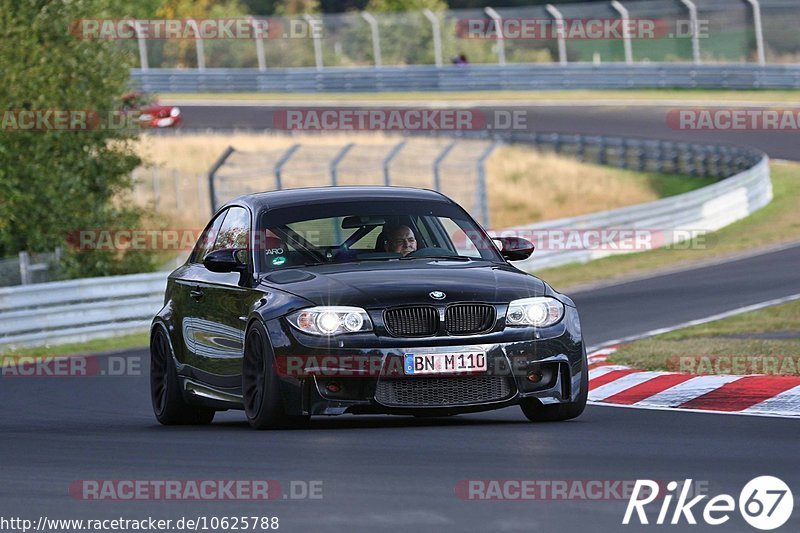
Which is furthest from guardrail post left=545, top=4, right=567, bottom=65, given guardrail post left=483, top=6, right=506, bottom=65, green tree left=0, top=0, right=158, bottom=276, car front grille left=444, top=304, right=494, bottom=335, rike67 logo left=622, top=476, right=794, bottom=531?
rike67 logo left=622, top=476, right=794, bottom=531

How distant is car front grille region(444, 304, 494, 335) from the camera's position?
31.0 ft

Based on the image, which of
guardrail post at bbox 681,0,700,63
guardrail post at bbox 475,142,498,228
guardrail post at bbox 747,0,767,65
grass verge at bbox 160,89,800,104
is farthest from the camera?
guardrail post at bbox 747,0,767,65

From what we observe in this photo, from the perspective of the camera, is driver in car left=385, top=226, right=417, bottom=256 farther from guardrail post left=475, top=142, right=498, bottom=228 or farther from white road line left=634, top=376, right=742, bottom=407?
guardrail post left=475, top=142, right=498, bottom=228

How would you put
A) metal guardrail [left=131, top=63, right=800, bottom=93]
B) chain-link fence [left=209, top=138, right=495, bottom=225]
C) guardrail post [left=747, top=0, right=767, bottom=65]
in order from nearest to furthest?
chain-link fence [left=209, top=138, right=495, bottom=225] → guardrail post [left=747, top=0, right=767, bottom=65] → metal guardrail [left=131, top=63, right=800, bottom=93]

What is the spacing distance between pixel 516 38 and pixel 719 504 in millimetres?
48313

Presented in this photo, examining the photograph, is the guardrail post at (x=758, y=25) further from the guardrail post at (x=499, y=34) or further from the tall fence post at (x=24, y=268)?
the tall fence post at (x=24, y=268)

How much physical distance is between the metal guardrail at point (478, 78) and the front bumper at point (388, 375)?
40.3m

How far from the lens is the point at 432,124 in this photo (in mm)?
47062

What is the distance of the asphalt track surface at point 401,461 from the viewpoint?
6.61 metres

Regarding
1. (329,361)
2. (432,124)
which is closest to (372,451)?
(329,361)

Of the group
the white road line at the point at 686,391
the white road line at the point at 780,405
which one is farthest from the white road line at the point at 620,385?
the white road line at the point at 780,405

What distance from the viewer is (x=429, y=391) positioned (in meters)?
9.39

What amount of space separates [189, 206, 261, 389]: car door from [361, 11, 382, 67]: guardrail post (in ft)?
147

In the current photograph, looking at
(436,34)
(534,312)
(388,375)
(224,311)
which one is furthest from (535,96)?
(388,375)
